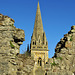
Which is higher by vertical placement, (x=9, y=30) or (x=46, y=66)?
(x=9, y=30)

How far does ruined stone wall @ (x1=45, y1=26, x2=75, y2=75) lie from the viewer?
556 centimetres

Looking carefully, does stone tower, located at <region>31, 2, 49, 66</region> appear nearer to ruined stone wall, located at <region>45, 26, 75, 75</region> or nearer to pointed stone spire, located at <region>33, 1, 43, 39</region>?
pointed stone spire, located at <region>33, 1, 43, 39</region>

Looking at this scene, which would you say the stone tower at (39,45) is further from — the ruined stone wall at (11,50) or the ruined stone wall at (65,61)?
the ruined stone wall at (11,50)

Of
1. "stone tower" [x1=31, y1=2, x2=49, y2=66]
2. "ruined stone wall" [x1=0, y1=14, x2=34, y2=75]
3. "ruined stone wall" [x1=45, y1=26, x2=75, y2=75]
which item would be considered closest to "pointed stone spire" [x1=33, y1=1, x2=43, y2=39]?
"stone tower" [x1=31, y1=2, x2=49, y2=66]

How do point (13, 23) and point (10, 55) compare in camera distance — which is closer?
point (10, 55)

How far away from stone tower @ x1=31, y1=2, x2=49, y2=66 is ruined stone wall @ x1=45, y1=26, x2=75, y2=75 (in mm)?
69646

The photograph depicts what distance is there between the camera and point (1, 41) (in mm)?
5656

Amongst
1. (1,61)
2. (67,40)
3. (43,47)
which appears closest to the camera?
(1,61)

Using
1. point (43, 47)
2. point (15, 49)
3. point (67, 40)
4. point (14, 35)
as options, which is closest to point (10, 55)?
point (15, 49)

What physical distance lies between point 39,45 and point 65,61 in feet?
248

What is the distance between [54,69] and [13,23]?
1.90 metres

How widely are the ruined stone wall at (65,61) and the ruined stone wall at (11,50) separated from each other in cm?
63

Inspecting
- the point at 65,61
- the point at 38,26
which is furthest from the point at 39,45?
the point at 65,61

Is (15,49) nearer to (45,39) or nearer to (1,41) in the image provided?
(1,41)
